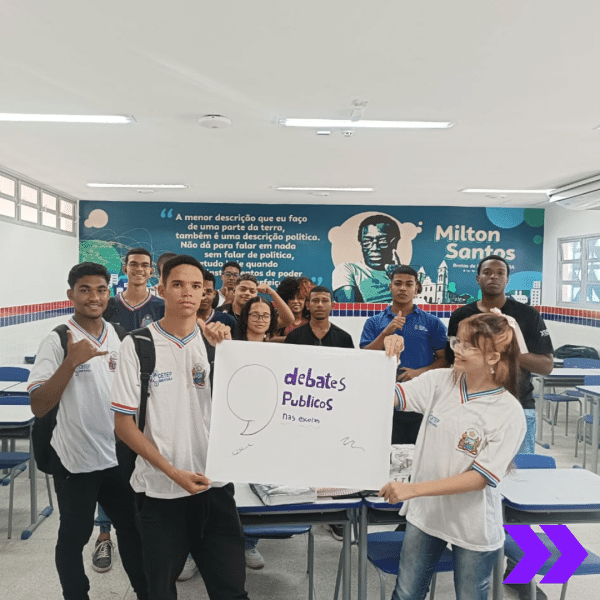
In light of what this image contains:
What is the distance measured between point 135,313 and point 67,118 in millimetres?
2025

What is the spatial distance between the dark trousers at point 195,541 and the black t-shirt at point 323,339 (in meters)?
1.46

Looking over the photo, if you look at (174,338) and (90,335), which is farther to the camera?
(90,335)

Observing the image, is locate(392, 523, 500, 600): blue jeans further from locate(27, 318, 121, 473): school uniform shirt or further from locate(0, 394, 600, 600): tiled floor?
locate(27, 318, 121, 473): school uniform shirt

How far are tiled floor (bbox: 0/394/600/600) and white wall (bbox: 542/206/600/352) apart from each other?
5.13 m

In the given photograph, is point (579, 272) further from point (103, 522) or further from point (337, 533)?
point (103, 522)

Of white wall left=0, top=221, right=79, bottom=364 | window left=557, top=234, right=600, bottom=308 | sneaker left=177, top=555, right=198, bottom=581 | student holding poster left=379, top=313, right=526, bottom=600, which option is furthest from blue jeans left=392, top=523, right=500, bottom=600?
window left=557, top=234, right=600, bottom=308

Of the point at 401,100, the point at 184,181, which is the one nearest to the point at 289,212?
the point at 184,181

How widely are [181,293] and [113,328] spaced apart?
681 mm

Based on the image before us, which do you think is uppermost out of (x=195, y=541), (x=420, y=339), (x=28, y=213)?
(x=28, y=213)

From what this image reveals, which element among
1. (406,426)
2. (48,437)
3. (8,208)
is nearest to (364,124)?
(406,426)

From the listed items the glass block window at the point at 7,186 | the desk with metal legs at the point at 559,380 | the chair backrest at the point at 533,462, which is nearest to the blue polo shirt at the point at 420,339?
the chair backrest at the point at 533,462

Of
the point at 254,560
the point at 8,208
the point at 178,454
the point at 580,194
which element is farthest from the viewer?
the point at 580,194

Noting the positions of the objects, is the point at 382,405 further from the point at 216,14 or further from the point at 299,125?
the point at 299,125

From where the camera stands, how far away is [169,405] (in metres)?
1.77
